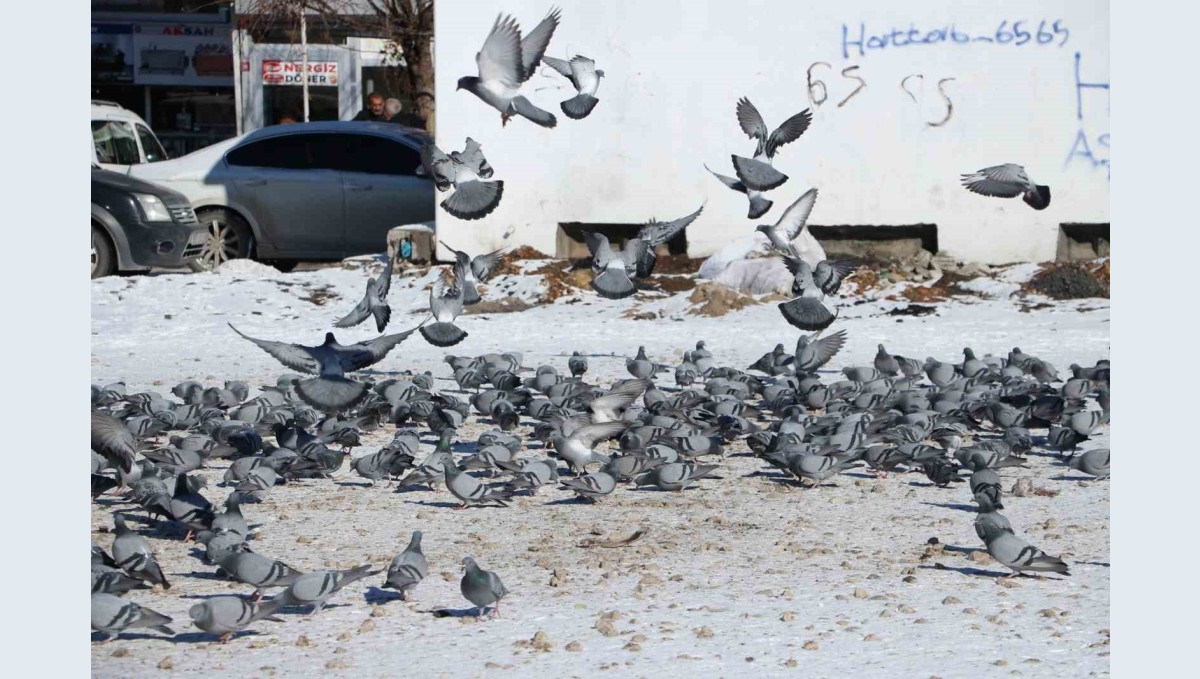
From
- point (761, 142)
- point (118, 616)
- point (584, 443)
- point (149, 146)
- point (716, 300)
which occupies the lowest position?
point (118, 616)

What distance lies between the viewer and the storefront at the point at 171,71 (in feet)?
88.1

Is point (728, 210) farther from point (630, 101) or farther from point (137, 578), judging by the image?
point (137, 578)

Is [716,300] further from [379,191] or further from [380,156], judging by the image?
[380,156]

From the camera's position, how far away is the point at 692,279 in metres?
14.1

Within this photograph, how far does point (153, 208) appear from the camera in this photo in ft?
47.5

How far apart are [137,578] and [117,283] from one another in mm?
9082

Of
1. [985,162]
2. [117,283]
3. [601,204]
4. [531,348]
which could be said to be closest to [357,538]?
[531,348]

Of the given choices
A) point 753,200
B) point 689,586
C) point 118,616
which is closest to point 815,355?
point 753,200

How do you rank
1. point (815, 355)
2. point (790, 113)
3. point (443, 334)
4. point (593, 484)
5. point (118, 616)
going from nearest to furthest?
point (118, 616), point (593, 484), point (443, 334), point (815, 355), point (790, 113)

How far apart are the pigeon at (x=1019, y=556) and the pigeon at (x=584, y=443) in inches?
82.7

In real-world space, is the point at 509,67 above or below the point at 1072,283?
above

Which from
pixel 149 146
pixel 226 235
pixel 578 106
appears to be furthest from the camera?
pixel 149 146

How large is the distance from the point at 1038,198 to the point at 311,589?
8590mm

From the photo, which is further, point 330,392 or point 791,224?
point 791,224
